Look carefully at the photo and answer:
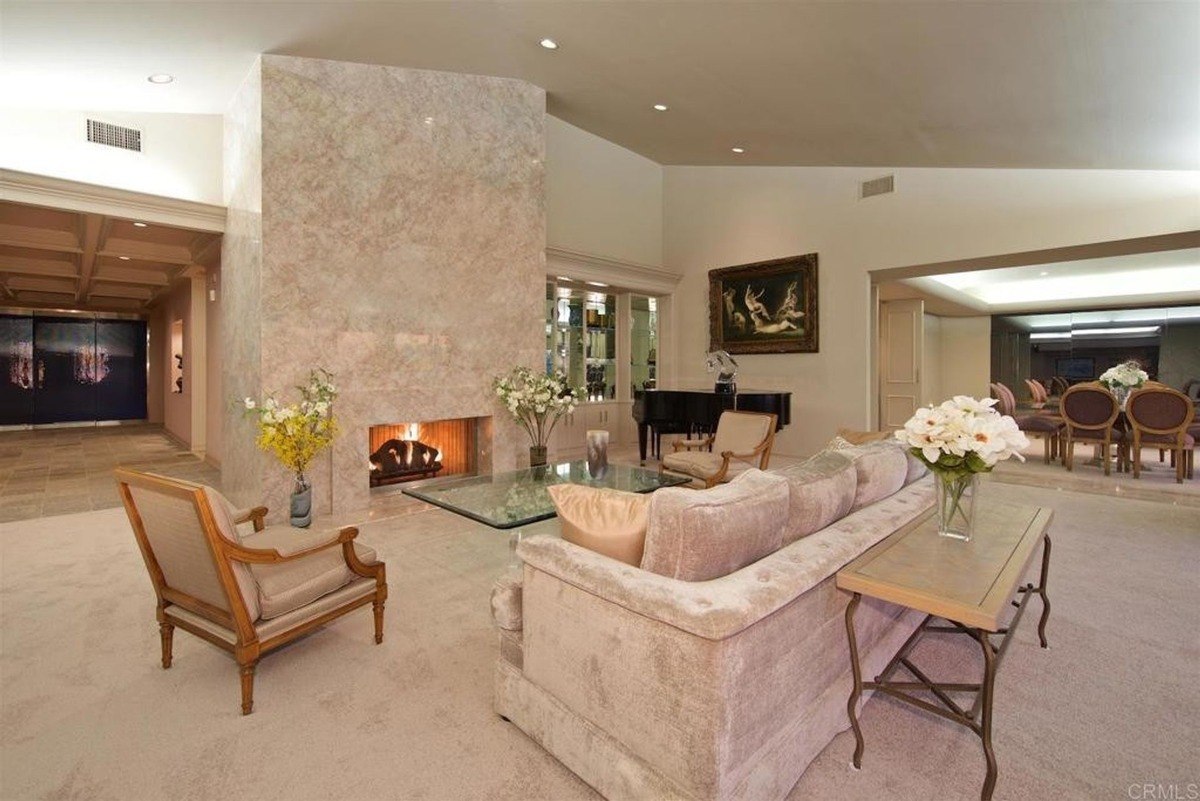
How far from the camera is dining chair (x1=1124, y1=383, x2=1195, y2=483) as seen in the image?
18.9ft

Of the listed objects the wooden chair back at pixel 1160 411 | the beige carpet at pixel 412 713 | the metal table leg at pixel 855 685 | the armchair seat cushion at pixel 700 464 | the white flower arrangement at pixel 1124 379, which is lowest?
the beige carpet at pixel 412 713

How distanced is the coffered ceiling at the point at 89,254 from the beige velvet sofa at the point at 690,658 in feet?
18.5

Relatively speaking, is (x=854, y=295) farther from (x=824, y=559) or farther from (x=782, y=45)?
(x=824, y=559)

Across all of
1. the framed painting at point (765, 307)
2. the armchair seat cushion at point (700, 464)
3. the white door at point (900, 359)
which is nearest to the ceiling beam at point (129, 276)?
the armchair seat cushion at point (700, 464)

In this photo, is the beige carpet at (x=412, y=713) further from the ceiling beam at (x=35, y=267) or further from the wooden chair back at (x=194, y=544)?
the ceiling beam at (x=35, y=267)

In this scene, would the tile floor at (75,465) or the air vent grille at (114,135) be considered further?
the tile floor at (75,465)

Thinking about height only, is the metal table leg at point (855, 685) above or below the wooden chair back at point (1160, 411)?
below

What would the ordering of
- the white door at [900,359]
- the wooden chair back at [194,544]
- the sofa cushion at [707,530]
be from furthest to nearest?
the white door at [900,359] → the wooden chair back at [194,544] → the sofa cushion at [707,530]

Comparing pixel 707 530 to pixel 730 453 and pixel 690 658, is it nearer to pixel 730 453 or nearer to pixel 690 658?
pixel 690 658

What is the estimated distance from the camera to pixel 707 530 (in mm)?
1640

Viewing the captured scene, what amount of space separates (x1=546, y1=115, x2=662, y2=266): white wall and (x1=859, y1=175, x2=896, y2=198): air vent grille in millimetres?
3128

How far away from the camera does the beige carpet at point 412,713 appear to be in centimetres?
177

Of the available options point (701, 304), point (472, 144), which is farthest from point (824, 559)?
point (701, 304)

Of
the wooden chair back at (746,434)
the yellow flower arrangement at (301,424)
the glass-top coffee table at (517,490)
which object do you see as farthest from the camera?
the wooden chair back at (746,434)
